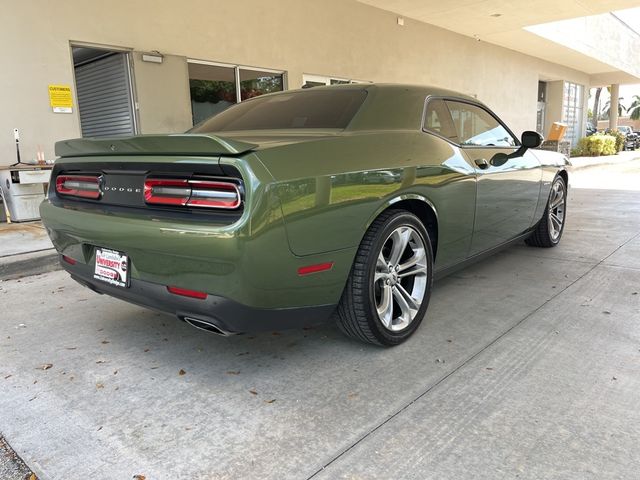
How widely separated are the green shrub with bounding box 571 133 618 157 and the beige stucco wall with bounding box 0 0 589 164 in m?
12.6

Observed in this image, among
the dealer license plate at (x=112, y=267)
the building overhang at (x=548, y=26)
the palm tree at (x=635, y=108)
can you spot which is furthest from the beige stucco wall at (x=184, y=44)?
the palm tree at (x=635, y=108)

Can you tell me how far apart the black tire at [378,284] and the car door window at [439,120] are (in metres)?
0.75

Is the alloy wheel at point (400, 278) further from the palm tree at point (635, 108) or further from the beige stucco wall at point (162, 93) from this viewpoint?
the palm tree at point (635, 108)

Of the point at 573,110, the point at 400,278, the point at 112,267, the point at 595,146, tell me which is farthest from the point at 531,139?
the point at 573,110

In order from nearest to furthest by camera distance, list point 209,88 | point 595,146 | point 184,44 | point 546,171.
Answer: point 546,171 → point 184,44 → point 209,88 → point 595,146

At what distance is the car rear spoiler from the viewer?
2.19 metres

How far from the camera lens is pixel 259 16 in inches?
375

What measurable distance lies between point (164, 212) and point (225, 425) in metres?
1.02

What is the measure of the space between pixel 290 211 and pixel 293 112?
136 centimetres

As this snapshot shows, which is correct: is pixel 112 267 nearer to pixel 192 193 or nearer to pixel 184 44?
pixel 192 193

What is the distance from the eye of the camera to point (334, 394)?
2467mm

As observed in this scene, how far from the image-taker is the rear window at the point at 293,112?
3.07m

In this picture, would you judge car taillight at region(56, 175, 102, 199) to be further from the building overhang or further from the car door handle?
the building overhang

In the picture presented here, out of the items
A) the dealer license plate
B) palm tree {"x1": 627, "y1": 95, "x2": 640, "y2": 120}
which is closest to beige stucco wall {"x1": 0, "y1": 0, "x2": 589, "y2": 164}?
the dealer license plate
